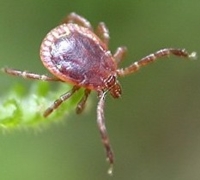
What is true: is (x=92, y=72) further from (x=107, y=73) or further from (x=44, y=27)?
(x=44, y=27)

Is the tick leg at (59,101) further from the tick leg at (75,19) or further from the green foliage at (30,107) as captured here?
the tick leg at (75,19)

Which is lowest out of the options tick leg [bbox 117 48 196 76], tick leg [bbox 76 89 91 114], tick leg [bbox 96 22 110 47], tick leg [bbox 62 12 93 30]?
tick leg [bbox 76 89 91 114]

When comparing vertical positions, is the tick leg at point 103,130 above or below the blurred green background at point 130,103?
below

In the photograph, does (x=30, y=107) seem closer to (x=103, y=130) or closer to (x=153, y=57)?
(x=103, y=130)

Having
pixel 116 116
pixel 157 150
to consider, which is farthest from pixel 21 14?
pixel 157 150

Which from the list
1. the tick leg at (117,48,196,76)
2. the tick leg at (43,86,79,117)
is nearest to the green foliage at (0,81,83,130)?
the tick leg at (43,86,79,117)

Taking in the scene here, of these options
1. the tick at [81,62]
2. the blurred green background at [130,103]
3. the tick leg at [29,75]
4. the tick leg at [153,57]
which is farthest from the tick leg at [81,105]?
the blurred green background at [130,103]

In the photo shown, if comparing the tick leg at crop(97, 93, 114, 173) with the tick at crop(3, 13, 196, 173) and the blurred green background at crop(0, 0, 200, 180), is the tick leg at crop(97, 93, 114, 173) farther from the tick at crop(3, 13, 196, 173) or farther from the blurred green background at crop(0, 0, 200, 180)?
the blurred green background at crop(0, 0, 200, 180)
